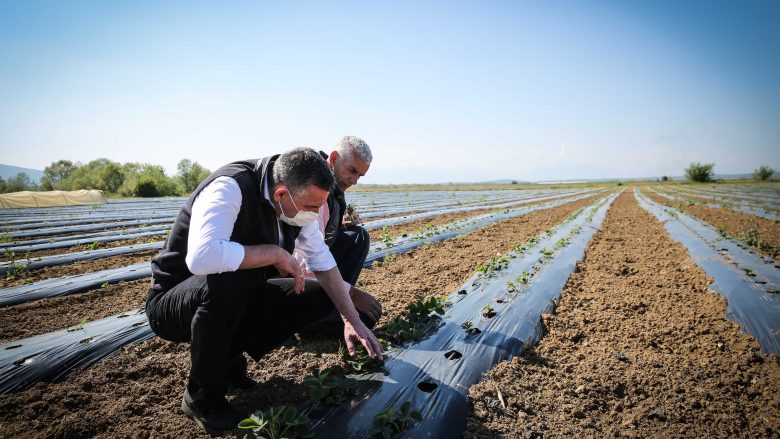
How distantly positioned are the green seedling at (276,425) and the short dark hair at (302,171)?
107cm

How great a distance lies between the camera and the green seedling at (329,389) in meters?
1.84

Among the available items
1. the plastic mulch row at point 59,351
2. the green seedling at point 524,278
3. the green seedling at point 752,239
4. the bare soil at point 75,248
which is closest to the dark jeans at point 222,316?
the plastic mulch row at point 59,351

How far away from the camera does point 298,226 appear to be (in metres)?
2.15

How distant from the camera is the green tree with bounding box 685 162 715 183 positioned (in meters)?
58.1

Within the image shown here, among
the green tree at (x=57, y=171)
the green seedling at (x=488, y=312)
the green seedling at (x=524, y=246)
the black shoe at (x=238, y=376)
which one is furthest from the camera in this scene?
the green tree at (x=57, y=171)

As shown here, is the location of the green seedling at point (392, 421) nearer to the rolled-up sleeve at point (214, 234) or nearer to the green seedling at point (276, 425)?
the green seedling at point (276, 425)

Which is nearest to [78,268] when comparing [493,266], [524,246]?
[493,266]

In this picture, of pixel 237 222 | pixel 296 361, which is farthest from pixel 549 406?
pixel 237 222

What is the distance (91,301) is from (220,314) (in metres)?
3.41

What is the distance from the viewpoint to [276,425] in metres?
1.60

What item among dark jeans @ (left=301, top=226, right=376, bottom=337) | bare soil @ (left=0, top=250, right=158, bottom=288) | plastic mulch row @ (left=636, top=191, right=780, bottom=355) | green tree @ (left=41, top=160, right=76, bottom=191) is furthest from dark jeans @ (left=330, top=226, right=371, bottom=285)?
green tree @ (left=41, top=160, right=76, bottom=191)

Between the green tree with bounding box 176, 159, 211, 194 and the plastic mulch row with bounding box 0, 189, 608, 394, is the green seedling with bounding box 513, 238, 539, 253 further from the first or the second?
the green tree with bounding box 176, 159, 211, 194

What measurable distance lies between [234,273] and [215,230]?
0.24 meters

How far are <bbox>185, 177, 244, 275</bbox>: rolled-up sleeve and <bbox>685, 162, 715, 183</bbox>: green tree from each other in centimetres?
7832
